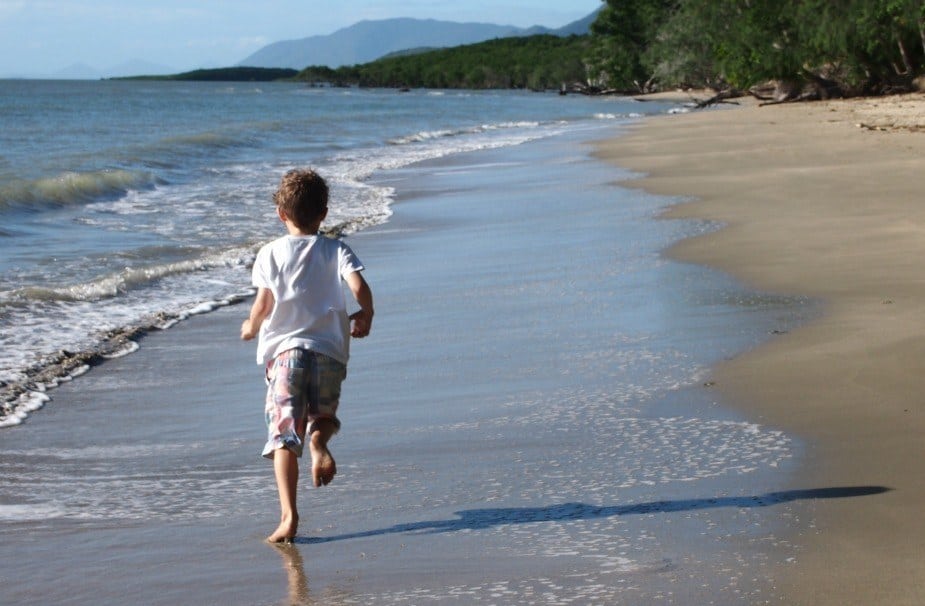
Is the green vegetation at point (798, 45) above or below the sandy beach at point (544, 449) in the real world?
above

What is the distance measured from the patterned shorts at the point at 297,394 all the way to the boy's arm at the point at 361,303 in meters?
0.16

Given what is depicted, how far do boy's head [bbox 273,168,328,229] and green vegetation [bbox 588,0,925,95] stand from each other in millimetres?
38563

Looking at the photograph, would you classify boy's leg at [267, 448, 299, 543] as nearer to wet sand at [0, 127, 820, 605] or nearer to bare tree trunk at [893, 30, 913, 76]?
wet sand at [0, 127, 820, 605]

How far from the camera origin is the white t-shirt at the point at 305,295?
4520 mm

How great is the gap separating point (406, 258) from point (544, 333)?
4378 mm

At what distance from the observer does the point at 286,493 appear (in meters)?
4.36

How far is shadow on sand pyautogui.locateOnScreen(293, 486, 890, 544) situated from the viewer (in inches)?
170

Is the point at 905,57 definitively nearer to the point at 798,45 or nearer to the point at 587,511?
the point at 798,45

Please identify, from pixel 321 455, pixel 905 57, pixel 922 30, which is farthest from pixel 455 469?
pixel 905 57

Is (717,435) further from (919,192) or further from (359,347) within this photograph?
(919,192)

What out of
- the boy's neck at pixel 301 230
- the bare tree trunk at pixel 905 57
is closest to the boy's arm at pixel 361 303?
the boy's neck at pixel 301 230

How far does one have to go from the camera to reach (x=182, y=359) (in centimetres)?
790

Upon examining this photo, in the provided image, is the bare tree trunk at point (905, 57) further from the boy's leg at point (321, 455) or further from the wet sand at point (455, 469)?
the boy's leg at point (321, 455)

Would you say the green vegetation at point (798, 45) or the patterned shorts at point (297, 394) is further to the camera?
the green vegetation at point (798, 45)
